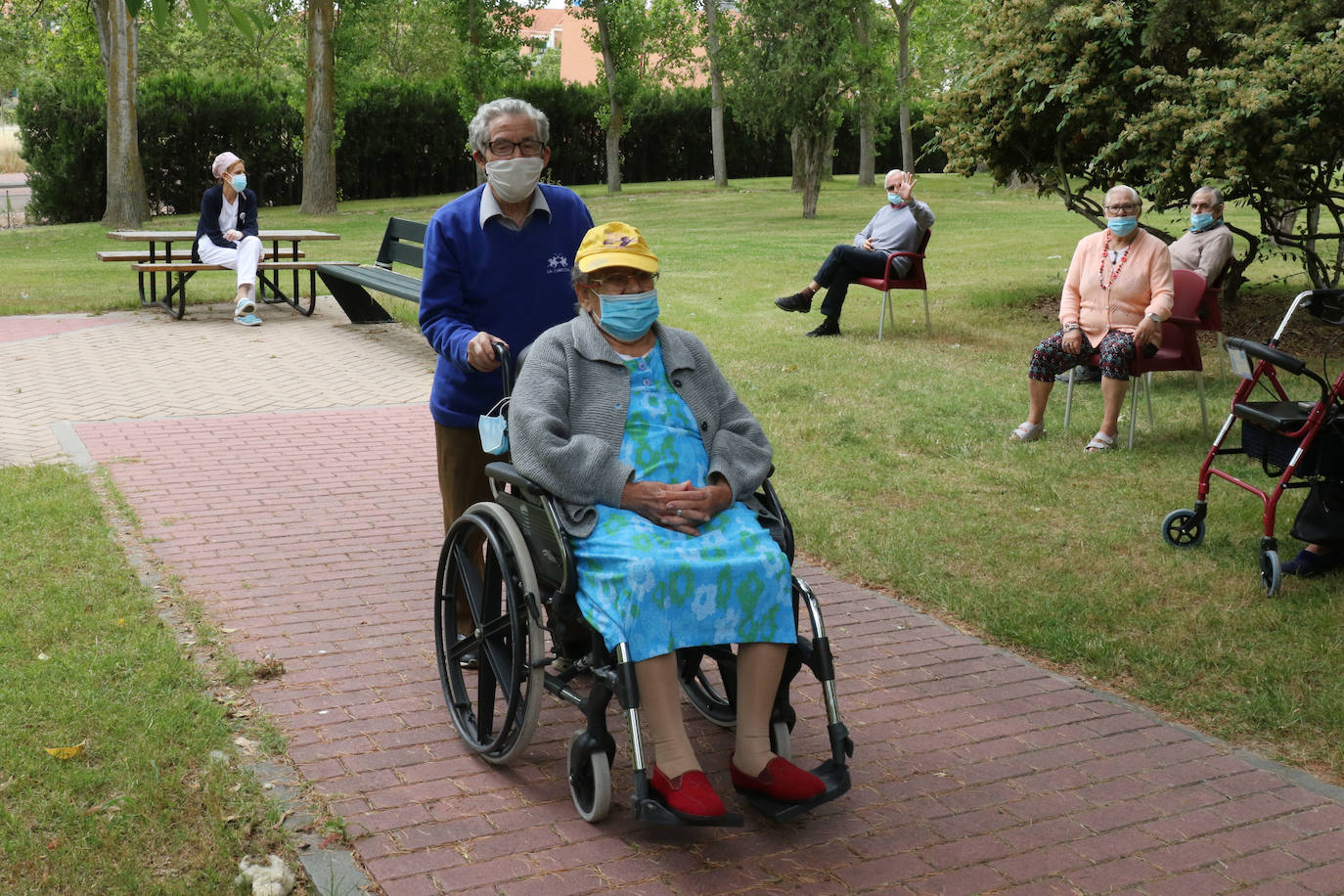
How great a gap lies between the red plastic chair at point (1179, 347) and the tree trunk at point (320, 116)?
889 inches

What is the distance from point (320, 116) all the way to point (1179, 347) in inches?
940

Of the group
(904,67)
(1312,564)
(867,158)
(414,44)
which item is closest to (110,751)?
(1312,564)

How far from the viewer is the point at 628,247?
410 centimetres

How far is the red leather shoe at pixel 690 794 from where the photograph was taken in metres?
3.47

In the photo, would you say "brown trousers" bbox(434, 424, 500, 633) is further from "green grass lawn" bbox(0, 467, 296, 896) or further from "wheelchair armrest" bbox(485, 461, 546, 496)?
"green grass lawn" bbox(0, 467, 296, 896)

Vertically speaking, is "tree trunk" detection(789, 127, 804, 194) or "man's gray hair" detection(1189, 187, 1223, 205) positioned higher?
"tree trunk" detection(789, 127, 804, 194)

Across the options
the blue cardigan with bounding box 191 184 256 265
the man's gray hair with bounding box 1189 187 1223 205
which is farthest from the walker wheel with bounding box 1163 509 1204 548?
the blue cardigan with bounding box 191 184 256 265

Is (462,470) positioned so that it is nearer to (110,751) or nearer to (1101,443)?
(110,751)

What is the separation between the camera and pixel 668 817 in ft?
11.2

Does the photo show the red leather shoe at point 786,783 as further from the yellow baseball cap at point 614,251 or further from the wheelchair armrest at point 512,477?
the yellow baseball cap at point 614,251

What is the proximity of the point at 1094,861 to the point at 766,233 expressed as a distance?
830 inches

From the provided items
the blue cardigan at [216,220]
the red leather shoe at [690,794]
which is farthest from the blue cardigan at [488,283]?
the blue cardigan at [216,220]

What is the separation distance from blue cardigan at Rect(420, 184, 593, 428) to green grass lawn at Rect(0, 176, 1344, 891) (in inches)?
69.5

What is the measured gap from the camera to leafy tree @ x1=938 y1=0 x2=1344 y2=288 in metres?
10.2
